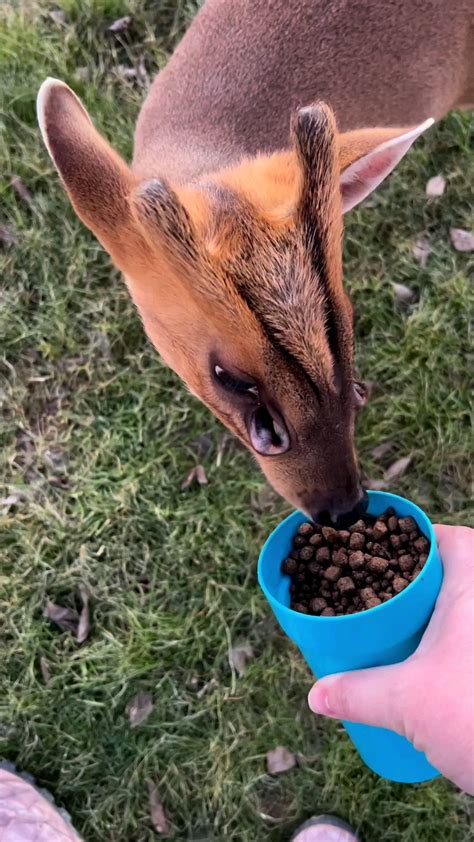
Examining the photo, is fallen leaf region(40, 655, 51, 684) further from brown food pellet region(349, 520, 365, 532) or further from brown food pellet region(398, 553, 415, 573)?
brown food pellet region(398, 553, 415, 573)

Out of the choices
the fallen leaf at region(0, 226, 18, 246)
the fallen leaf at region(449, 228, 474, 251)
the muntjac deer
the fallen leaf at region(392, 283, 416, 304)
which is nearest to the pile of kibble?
the muntjac deer

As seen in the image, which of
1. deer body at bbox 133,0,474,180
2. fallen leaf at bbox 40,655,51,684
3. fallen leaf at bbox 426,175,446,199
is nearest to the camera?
deer body at bbox 133,0,474,180

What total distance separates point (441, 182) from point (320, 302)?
3121 millimetres

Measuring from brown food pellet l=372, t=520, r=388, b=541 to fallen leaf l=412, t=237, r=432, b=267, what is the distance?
A: 8.63 ft

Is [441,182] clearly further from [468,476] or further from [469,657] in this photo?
[469,657]

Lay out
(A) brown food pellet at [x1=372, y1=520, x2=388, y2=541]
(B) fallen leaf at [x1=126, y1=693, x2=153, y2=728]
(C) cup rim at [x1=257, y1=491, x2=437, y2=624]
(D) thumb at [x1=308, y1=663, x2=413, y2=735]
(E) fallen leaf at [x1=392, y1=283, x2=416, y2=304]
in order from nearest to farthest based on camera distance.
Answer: (C) cup rim at [x1=257, y1=491, x2=437, y2=624] < (D) thumb at [x1=308, y1=663, x2=413, y2=735] < (A) brown food pellet at [x1=372, y1=520, x2=388, y2=541] < (B) fallen leaf at [x1=126, y1=693, x2=153, y2=728] < (E) fallen leaf at [x1=392, y1=283, x2=416, y2=304]

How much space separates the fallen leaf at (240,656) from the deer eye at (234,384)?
2283mm

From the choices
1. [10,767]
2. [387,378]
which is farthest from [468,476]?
[10,767]

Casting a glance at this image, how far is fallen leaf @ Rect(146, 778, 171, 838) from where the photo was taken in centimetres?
430

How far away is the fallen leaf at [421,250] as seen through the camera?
5.21 metres

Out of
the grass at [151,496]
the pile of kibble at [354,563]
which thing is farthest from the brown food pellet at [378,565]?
the grass at [151,496]

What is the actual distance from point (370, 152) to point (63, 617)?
3.12 meters

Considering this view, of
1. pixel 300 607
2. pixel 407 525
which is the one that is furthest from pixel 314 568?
pixel 407 525

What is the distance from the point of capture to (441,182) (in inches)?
208
